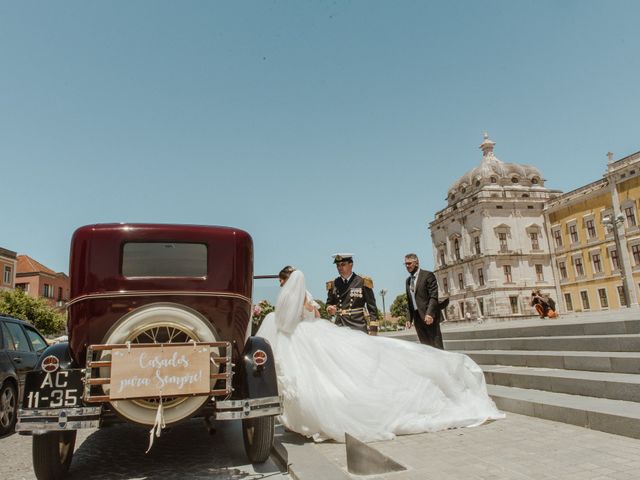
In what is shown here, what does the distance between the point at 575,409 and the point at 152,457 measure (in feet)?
14.5

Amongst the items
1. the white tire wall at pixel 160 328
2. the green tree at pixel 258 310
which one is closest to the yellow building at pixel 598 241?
the green tree at pixel 258 310

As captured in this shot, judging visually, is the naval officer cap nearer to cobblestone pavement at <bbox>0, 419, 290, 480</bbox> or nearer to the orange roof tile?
cobblestone pavement at <bbox>0, 419, 290, 480</bbox>

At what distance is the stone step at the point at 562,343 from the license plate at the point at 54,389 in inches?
250

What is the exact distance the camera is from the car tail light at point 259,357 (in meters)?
4.24

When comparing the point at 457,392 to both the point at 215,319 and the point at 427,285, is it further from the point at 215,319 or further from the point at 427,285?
the point at 215,319

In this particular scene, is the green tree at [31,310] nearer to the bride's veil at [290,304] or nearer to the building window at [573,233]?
the bride's veil at [290,304]

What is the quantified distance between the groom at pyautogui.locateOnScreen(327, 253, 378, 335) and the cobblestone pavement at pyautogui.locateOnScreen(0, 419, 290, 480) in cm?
218

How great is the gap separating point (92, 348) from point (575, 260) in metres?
53.4

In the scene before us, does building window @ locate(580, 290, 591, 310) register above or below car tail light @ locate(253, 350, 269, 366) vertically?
above

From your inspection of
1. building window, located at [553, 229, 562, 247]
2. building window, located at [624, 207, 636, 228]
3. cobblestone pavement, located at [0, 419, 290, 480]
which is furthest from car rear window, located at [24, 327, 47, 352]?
building window, located at [553, 229, 562, 247]

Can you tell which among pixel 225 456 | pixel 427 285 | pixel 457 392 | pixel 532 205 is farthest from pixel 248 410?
pixel 532 205

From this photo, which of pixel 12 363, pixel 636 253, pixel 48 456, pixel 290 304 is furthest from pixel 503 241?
pixel 48 456

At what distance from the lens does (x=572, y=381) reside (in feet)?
17.6

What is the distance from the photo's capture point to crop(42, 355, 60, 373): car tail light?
3773mm
